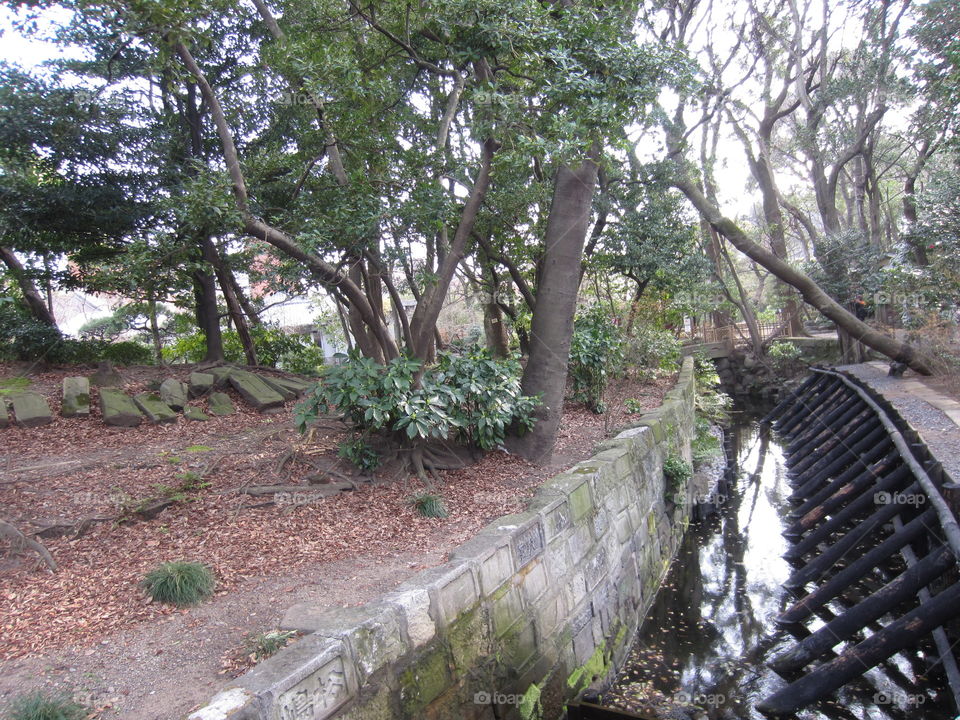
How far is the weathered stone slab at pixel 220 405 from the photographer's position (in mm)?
9289

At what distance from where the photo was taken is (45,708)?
287 centimetres

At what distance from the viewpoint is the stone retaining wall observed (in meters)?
3.16

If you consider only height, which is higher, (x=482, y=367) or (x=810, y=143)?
(x=810, y=143)

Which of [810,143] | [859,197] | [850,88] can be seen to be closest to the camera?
[850,88]

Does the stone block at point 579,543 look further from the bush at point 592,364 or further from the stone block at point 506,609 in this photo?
the bush at point 592,364

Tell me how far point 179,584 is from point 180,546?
84 cm

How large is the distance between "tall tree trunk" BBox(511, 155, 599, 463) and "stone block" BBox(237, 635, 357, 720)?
14.1 ft

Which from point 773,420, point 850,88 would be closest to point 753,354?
point 773,420

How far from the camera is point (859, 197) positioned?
20812 mm

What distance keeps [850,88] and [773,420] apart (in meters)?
9.43

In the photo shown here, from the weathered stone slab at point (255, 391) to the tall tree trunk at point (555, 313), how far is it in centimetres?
426

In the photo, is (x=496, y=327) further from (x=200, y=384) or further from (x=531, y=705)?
(x=531, y=705)

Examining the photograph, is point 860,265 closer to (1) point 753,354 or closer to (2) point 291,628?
(1) point 753,354

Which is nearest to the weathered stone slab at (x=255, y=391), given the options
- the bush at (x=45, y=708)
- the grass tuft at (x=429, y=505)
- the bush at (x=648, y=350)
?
the grass tuft at (x=429, y=505)
